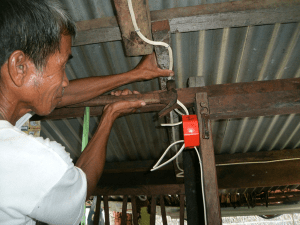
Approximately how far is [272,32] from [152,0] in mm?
1230

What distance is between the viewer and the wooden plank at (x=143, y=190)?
3932mm

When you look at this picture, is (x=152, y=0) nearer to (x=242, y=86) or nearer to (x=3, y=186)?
(x=242, y=86)

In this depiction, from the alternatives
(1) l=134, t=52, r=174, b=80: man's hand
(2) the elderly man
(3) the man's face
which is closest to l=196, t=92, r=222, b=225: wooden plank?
(1) l=134, t=52, r=174, b=80: man's hand

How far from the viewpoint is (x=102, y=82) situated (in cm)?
215

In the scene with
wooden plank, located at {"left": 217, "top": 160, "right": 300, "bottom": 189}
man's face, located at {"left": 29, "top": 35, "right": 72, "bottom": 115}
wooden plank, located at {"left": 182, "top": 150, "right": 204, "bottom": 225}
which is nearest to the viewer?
man's face, located at {"left": 29, "top": 35, "right": 72, "bottom": 115}

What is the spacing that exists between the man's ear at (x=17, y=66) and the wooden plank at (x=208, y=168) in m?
1.29

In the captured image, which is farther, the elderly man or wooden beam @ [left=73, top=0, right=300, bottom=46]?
wooden beam @ [left=73, top=0, right=300, bottom=46]

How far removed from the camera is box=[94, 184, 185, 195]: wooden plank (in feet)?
12.9

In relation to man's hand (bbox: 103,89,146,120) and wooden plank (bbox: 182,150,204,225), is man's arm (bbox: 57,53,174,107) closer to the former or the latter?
man's hand (bbox: 103,89,146,120)

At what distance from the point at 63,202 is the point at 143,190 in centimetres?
314

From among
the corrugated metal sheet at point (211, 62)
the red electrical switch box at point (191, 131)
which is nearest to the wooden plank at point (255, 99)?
the red electrical switch box at point (191, 131)

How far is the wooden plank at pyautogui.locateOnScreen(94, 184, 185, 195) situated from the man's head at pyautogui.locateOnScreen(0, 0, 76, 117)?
294cm

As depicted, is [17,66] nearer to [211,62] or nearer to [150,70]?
[150,70]

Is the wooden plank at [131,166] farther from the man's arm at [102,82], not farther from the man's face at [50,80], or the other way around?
the man's face at [50,80]
